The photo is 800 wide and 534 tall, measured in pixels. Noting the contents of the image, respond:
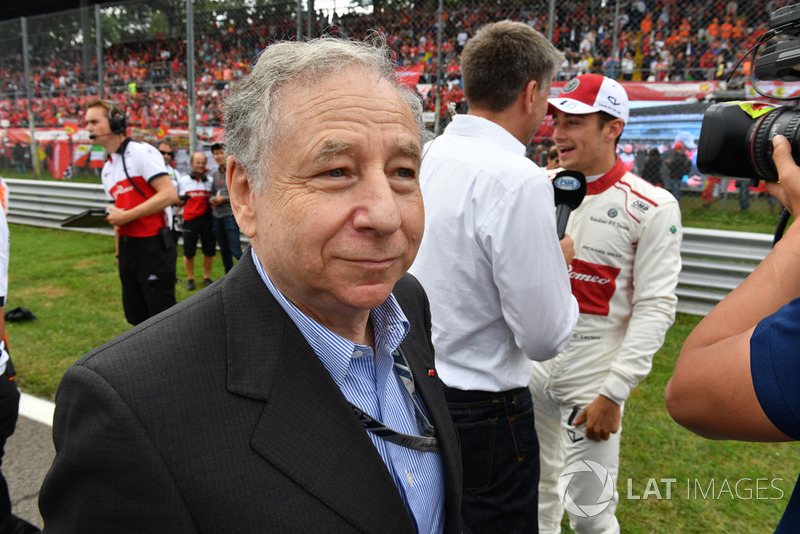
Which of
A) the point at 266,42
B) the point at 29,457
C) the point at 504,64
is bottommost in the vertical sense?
the point at 29,457

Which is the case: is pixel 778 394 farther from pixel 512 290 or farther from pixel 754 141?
pixel 512 290

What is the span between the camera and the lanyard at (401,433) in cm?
110

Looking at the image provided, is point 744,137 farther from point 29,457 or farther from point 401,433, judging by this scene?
point 29,457

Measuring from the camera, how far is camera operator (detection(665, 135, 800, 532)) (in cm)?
101

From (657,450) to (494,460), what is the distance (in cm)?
210

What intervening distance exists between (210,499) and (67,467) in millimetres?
225

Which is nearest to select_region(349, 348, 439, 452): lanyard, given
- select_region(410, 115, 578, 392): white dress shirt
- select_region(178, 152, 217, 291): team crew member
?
select_region(410, 115, 578, 392): white dress shirt

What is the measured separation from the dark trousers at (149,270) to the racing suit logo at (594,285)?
3252 millimetres

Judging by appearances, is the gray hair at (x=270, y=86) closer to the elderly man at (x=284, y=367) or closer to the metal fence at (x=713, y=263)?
the elderly man at (x=284, y=367)

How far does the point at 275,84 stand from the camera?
105cm

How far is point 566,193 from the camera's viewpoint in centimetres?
225

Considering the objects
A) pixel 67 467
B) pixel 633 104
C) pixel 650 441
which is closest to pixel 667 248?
pixel 650 441

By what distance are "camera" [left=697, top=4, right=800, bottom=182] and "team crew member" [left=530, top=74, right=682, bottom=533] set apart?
93cm

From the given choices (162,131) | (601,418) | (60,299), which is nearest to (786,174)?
(601,418)
